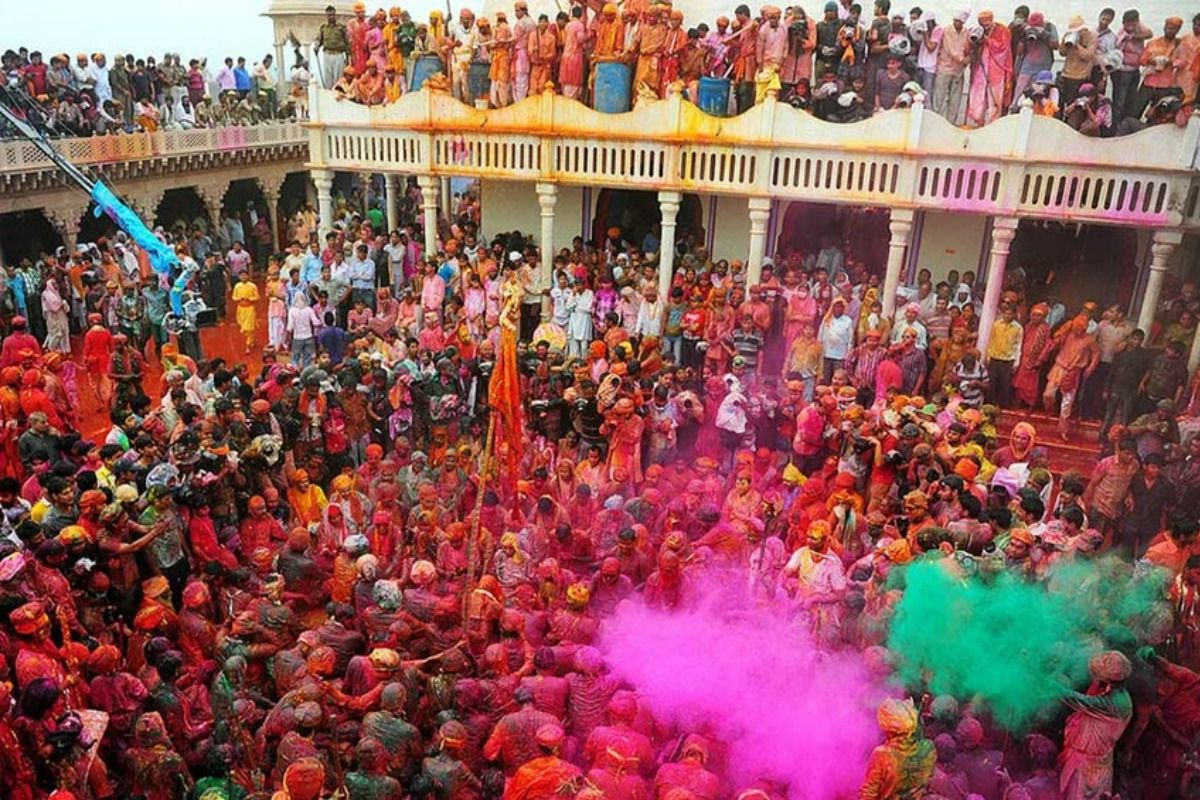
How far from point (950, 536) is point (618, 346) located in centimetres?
523

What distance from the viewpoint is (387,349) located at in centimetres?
1154

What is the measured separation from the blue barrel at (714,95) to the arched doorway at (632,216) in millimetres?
3053

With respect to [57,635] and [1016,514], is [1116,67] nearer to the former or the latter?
[1016,514]

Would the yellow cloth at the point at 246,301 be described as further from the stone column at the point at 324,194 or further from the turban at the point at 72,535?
the turban at the point at 72,535

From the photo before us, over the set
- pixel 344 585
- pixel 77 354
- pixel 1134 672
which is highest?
pixel 1134 672

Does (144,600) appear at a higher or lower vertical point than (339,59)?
lower

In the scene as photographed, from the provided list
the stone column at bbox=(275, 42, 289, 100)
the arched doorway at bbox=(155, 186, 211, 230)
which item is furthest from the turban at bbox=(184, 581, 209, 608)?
the stone column at bbox=(275, 42, 289, 100)

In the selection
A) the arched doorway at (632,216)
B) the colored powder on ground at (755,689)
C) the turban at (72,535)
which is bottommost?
the colored powder on ground at (755,689)

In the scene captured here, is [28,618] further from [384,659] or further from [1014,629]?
[1014,629]

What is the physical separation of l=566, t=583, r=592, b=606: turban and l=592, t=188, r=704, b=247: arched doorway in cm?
1105

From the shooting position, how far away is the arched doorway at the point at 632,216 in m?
16.9

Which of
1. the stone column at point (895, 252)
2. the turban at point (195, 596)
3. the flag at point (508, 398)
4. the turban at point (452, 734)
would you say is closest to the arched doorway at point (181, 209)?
the stone column at point (895, 252)

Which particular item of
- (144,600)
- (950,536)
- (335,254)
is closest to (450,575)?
(144,600)

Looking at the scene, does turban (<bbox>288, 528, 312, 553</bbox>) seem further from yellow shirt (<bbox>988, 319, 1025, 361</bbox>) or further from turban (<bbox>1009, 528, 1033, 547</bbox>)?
yellow shirt (<bbox>988, 319, 1025, 361</bbox>)
